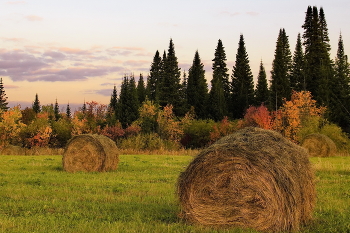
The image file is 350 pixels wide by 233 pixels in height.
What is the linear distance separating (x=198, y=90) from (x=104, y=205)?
242 ft

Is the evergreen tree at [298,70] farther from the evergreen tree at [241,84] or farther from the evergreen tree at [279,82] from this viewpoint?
the evergreen tree at [241,84]

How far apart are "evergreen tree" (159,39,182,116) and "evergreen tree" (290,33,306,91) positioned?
22609 millimetres

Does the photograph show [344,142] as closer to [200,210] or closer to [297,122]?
[297,122]

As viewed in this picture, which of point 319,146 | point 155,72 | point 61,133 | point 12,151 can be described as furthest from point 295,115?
point 155,72

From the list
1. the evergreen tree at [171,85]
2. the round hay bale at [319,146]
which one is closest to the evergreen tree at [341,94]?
the round hay bale at [319,146]

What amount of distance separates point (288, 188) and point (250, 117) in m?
51.8

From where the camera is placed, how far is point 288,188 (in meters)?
9.48

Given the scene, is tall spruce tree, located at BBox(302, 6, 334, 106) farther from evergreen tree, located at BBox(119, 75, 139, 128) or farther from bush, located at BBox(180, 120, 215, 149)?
evergreen tree, located at BBox(119, 75, 139, 128)

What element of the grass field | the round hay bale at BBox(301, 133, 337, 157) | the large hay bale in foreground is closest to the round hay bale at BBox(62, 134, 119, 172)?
the grass field

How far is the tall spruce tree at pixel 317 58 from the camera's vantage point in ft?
215

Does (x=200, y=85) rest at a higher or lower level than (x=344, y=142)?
higher

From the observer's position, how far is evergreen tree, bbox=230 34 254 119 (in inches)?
3337

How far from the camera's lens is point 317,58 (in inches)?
3034

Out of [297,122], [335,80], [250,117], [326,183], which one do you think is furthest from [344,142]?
[326,183]
